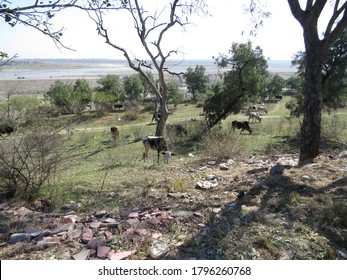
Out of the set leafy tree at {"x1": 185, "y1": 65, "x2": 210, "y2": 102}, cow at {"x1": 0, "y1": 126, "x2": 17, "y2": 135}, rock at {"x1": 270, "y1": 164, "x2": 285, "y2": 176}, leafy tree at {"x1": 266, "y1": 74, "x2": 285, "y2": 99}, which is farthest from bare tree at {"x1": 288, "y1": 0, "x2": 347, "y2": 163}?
leafy tree at {"x1": 266, "y1": 74, "x2": 285, "y2": 99}

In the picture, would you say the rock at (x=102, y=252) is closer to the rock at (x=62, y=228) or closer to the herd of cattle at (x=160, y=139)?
the rock at (x=62, y=228)

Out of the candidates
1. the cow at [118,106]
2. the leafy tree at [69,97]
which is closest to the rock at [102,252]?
the leafy tree at [69,97]

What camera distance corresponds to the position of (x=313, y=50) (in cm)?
659

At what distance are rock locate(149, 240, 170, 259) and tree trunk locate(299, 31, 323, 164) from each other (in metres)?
4.46

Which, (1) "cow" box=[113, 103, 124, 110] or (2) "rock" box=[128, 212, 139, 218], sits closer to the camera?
(2) "rock" box=[128, 212, 139, 218]

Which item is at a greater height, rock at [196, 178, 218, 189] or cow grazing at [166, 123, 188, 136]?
rock at [196, 178, 218, 189]

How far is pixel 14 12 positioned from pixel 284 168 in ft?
17.8

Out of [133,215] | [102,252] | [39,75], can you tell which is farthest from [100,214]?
[39,75]

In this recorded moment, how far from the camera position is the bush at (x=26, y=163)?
5.29 metres

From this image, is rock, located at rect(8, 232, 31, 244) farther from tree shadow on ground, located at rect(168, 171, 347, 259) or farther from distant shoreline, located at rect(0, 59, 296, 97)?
distant shoreline, located at rect(0, 59, 296, 97)

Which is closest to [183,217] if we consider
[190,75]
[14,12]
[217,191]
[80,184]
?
[217,191]

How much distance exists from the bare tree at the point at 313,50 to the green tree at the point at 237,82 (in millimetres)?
11614

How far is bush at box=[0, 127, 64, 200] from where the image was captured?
5.29m

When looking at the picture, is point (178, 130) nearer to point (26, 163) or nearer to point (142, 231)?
point (26, 163)
